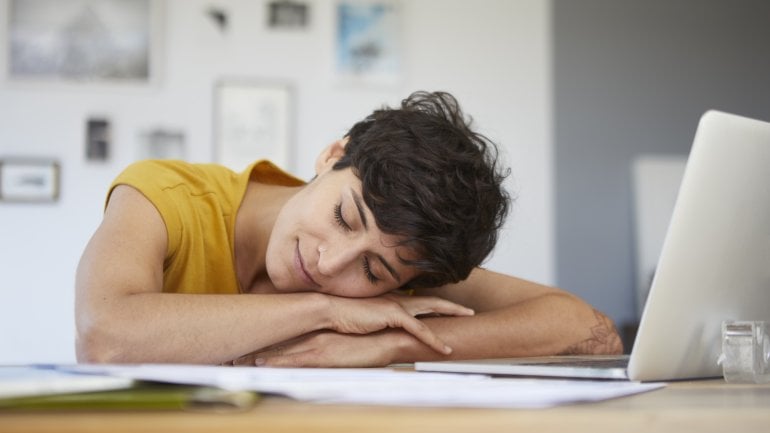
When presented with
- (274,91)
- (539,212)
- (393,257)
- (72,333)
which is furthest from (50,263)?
(393,257)

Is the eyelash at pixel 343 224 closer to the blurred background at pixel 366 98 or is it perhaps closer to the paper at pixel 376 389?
the paper at pixel 376 389

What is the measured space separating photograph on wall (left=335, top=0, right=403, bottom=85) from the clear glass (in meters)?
3.41

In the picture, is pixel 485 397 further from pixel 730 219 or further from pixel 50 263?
pixel 50 263

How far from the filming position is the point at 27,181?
3.88m

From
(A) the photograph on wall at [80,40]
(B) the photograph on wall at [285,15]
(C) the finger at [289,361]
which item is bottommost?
(C) the finger at [289,361]

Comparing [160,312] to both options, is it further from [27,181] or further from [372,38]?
[372,38]

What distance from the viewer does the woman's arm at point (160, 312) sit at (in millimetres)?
1086

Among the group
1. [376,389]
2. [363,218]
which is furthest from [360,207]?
[376,389]

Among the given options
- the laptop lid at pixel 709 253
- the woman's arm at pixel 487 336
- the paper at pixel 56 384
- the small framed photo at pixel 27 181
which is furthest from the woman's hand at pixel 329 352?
the small framed photo at pixel 27 181

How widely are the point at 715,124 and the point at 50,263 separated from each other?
3.56 metres

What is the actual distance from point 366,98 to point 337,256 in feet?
9.67

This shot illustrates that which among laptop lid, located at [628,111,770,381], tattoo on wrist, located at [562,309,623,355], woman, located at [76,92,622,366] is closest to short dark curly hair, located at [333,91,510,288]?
woman, located at [76,92,622,366]

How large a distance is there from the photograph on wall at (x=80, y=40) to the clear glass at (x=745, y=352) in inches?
138

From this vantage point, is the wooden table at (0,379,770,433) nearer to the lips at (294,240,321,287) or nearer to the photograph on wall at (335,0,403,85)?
the lips at (294,240,321,287)
